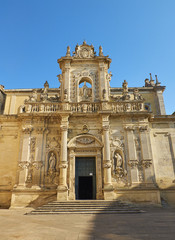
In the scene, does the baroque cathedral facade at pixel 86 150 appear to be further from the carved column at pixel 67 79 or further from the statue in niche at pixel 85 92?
the statue in niche at pixel 85 92

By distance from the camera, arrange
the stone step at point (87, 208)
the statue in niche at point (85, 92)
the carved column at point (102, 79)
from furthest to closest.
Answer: the statue in niche at point (85, 92) → the carved column at point (102, 79) → the stone step at point (87, 208)

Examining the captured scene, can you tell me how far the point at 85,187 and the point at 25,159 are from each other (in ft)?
17.2

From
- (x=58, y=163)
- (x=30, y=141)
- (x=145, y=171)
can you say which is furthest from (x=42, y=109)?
(x=145, y=171)

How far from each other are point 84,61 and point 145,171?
11.1m

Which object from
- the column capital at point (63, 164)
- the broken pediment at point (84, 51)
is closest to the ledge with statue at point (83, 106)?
the column capital at point (63, 164)

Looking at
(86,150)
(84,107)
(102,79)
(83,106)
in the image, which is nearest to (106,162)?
(86,150)

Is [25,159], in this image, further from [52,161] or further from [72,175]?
[72,175]

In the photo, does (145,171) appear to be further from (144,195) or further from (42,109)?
(42,109)

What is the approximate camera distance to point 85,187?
16766mm

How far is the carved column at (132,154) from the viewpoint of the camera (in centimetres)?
1545

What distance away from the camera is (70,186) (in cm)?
1519

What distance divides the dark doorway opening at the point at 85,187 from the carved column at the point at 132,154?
329cm

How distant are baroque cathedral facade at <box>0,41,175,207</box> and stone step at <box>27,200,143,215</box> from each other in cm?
149

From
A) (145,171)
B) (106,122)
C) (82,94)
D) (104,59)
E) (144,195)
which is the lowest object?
(144,195)
